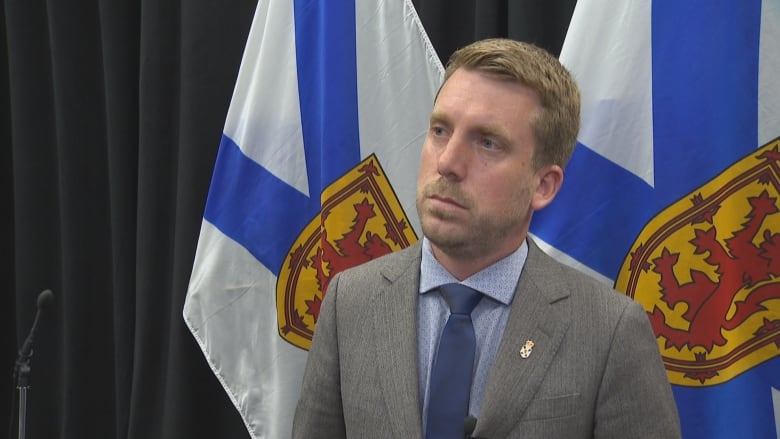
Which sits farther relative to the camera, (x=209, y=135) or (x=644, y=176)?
(x=209, y=135)

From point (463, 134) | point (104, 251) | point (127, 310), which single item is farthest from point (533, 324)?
point (104, 251)

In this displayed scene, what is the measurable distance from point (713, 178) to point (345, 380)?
82 centimetres

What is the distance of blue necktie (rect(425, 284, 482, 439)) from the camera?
1131mm

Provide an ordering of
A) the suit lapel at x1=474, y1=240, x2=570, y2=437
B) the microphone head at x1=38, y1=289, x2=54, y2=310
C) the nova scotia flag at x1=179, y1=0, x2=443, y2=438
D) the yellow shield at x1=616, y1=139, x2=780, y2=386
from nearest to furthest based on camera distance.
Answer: the suit lapel at x1=474, y1=240, x2=570, y2=437 → the yellow shield at x1=616, y1=139, x2=780, y2=386 → the microphone head at x1=38, y1=289, x2=54, y2=310 → the nova scotia flag at x1=179, y1=0, x2=443, y2=438

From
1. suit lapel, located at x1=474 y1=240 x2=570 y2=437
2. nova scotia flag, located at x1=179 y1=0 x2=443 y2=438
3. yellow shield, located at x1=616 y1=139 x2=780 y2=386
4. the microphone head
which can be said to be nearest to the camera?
suit lapel, located at x1=474 y1=240 x2=570 y2=437

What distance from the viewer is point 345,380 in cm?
121

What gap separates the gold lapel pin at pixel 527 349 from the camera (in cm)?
113

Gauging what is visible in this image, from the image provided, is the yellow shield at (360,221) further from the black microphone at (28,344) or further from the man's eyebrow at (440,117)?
the man's eyebrow at (440,117)

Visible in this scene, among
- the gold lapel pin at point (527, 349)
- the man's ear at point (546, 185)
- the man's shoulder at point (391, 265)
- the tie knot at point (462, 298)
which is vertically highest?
the man's ear at point (546, 185)

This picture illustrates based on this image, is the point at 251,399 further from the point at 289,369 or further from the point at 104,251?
the point at 104,251

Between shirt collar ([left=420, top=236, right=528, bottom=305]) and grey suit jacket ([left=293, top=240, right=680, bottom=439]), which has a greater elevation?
shirt collar ([left=420, top=236, right=528, bottom=305])

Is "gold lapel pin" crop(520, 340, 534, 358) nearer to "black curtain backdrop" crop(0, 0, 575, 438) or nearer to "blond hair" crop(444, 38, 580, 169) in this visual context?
"blond hair" crop(444, 38, 580, 169)

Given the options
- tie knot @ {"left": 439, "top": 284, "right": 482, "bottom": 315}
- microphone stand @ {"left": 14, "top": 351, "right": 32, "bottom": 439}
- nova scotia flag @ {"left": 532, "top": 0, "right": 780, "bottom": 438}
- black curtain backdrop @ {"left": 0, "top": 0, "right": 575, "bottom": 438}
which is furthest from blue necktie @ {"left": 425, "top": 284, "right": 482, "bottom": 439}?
microphone stand @ {"left": 14, "top": 351, "right": 32, "bottom": 439}

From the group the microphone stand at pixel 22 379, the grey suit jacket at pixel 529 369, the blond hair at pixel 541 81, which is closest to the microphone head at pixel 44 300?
the microphone stand at pixel 22 379
